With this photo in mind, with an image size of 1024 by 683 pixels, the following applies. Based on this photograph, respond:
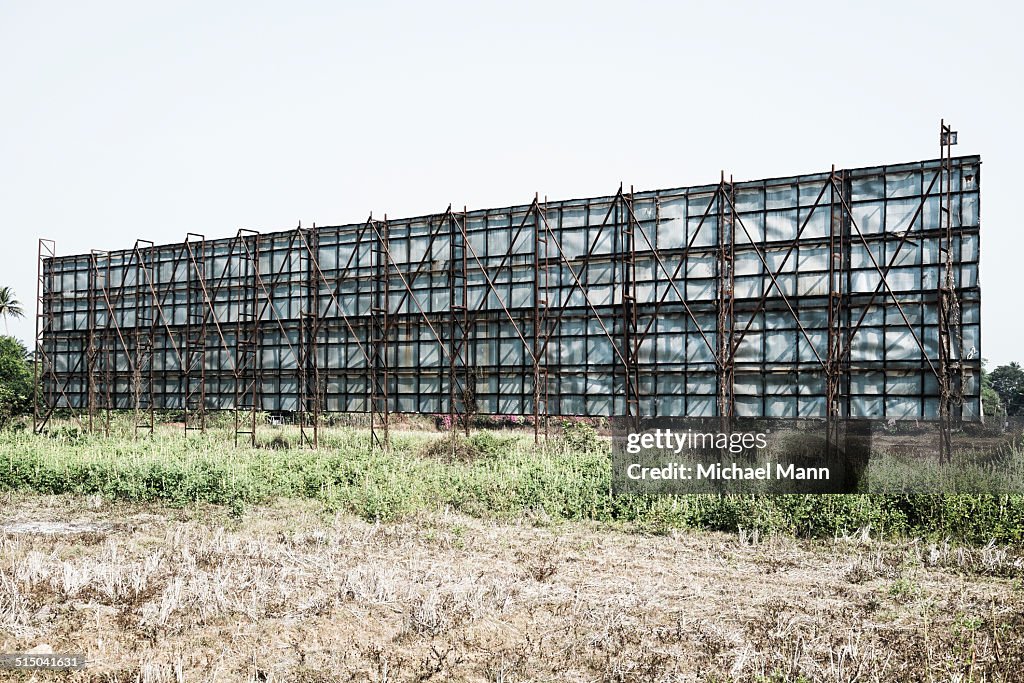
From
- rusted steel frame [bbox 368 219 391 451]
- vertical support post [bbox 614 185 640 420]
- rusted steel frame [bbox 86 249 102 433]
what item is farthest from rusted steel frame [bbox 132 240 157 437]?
vertical support post [bbox 614 185 640 420]

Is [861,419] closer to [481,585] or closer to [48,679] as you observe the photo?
[481,585]

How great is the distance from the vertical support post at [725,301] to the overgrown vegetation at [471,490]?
10.6 ft

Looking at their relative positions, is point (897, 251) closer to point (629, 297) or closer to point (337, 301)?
point (629, 297)

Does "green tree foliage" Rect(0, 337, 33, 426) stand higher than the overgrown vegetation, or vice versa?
"green tree foliage" Rect(0, 337, 33, 426)

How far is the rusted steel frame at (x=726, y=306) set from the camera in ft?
68.8

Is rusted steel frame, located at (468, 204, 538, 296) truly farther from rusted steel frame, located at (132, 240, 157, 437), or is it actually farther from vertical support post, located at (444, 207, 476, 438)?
rusted steel frame, located at (132, 240, 157, 437)

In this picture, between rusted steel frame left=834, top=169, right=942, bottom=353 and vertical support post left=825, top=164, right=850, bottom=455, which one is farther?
vertical support post left=825, top=164, right=850, bottom=455

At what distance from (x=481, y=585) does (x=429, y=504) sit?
5219mm

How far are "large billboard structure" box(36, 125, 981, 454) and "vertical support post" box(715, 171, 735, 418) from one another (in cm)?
5

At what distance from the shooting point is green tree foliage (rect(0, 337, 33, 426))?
98.6 feet

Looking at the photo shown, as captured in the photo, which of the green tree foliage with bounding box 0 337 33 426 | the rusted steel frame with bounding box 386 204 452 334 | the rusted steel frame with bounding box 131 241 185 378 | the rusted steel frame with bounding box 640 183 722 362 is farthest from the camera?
the green tree foliage with bounding box 0 337 33 426

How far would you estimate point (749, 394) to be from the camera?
2108 cm

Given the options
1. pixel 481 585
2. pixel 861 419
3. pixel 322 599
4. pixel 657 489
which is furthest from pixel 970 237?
pixel 322 599

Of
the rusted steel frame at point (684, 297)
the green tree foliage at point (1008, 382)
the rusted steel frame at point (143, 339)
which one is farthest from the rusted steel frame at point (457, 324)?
the green tree foliage at point (1008, 382)
